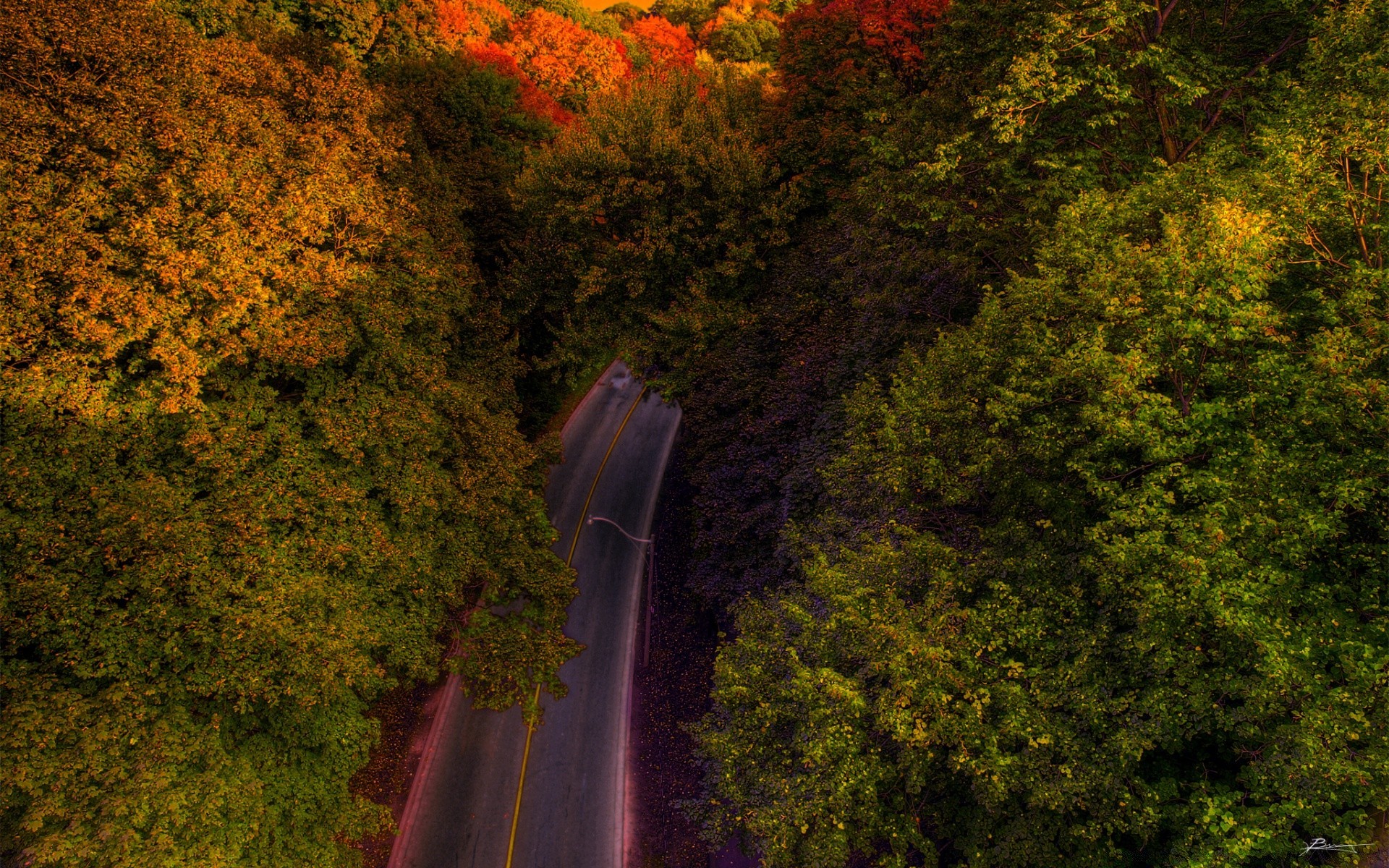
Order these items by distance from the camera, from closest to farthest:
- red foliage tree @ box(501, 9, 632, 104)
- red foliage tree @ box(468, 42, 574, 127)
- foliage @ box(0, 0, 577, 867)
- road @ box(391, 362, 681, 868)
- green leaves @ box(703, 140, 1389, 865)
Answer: green leaves @ box(703, 140, 1389, 865)
foliage @ box(0, 0, 577, 867)
road @ box(391, 362, 681, 868)
red foliage tree @ box(468, 42, 574, 127)
red foliage tree @ box(501, 9, 632, 104)

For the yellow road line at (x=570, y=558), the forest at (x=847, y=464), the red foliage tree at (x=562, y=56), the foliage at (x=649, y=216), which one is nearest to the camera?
the forest at (x=847, y=464)

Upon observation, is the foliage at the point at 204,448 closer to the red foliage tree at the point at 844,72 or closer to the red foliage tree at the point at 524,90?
the red foliage tree at the point at 844,72

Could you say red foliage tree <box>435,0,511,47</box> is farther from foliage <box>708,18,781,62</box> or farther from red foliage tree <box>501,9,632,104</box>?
foliage <box>708,18,781,62</box>

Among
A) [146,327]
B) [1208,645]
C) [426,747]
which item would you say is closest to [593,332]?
[146,327]

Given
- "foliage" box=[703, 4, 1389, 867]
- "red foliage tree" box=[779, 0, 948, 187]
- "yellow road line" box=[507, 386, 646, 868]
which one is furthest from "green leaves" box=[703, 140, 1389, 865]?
"red foliage tree" box=[779, 0, 948, 187]

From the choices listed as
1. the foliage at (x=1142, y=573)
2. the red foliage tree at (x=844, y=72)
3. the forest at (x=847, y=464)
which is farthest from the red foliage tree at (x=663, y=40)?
the foliage at (x=1142, y=573)

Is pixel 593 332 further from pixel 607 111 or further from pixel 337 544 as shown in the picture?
pixel 337 544
